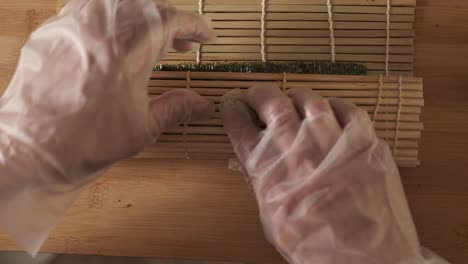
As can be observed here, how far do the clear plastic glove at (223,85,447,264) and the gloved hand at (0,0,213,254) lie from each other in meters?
0.15

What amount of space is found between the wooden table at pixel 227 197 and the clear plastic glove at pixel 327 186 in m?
0.12

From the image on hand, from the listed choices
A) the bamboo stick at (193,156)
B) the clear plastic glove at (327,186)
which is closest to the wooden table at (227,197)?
the bamboo stick at (193,156)

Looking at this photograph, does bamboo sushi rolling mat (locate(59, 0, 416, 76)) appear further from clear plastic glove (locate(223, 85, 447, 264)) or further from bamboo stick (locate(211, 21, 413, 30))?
clear plastic glove (locate(223, 85, 447, 264))

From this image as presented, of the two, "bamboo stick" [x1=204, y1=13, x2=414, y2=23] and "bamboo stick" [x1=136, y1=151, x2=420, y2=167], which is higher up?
"bamboo stick" [x1=204, y1=13, x2=414, y2=23]

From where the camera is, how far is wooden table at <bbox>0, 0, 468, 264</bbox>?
2.42ft

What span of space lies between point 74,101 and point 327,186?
0.31 metres

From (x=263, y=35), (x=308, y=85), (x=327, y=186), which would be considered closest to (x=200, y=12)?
(x=263, y=35)

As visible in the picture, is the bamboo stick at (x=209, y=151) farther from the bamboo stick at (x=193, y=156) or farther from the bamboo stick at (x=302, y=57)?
the bamboo stick at (x=302, y=57)

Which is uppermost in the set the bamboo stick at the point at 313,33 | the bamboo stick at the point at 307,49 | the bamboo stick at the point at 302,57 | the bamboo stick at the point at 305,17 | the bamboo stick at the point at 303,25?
the bamboo stick at the point at 305,17

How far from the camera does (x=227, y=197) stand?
75 centimetres

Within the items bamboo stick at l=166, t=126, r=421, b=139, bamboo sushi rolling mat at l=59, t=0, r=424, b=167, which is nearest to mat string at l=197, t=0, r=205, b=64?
bamboo sushi rolling mat at l=59, t=0, r=424, b=167

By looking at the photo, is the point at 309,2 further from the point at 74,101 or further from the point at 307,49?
the point at 74,101

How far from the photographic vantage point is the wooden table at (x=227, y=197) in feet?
2.42

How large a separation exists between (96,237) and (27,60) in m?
0.29
